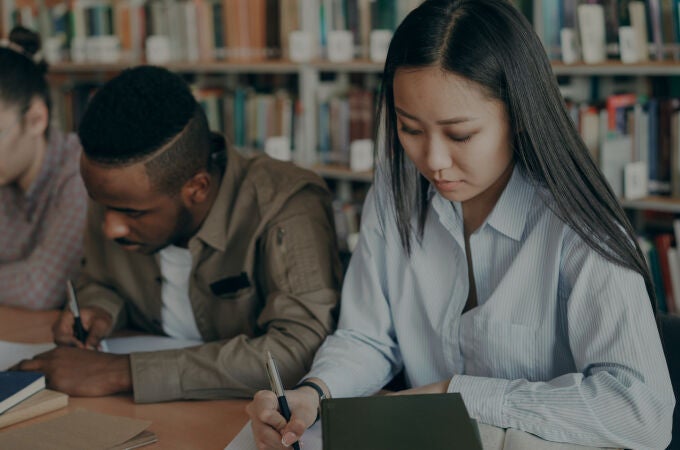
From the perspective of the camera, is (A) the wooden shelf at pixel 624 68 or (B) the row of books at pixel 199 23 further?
(B) the row of books at pixel 199 23

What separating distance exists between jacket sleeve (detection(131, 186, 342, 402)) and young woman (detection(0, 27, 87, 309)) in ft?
1.97

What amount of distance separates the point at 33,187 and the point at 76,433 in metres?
1.01

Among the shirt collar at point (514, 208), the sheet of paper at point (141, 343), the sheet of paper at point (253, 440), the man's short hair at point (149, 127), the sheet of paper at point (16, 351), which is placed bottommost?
the sheet of paper at point (253, 440)

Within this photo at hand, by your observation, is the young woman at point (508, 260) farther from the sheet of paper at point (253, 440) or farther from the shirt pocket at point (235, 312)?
the shirt pocket at point (235, 312)

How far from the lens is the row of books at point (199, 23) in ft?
9.75

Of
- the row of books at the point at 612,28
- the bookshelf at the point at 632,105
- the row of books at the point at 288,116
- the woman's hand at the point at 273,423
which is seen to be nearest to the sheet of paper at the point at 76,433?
the woman's hand at the point at 273,423

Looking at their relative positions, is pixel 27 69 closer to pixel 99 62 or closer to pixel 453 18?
pixel 453 18

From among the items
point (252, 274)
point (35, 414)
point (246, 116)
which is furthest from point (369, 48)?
point (35, 414)

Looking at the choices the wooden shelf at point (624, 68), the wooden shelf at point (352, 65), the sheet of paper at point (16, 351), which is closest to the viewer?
the sheet of paper at point (16, 351)

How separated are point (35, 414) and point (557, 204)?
83 cm

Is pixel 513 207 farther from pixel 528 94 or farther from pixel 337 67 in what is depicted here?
pixel 337 67

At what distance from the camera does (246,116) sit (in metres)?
3.37

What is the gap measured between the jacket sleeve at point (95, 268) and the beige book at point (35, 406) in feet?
1.34

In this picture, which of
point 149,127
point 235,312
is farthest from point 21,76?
point 235,312
